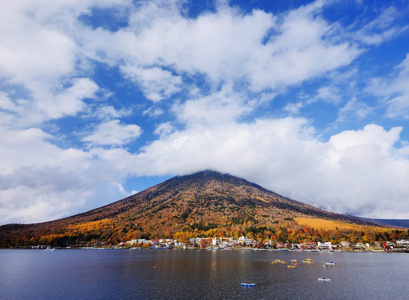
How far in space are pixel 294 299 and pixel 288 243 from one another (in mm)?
170004

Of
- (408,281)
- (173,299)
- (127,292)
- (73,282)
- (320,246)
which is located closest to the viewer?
(173,299)

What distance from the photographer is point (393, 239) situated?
198m

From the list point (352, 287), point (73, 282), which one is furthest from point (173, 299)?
point (352, 287)

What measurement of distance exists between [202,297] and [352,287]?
110ft

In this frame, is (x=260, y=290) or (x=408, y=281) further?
(x=408, y=281)

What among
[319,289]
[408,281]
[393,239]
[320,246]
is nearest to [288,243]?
[320,246]

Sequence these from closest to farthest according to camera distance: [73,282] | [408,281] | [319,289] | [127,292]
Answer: [127,292] < [319,289] < [73,282] < [408,281]

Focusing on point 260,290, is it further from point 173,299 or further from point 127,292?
point 127,292

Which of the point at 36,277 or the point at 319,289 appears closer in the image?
the point at 319,289

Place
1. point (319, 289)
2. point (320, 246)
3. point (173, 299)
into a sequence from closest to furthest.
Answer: point (173, 299), point (319, 289), point (320, 246)

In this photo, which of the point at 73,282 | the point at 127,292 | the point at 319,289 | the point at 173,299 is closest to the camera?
the point at 173,299

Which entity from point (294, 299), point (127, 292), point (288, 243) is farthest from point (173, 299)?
point (288, 243)

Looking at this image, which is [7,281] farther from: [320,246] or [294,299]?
[320,246]

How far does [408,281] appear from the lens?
59.2 meters
